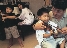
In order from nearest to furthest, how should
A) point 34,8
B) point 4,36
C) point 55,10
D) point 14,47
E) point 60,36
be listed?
point 55,10
point 60,36
point 14,47
point 4,36
point 34,8

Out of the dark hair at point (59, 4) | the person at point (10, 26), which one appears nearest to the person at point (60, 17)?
the dark hair at point (59, 4)

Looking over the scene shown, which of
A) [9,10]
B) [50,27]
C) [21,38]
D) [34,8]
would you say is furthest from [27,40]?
[50,27]

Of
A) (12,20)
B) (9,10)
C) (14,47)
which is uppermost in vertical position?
(9,10)

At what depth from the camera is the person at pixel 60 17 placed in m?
1.37

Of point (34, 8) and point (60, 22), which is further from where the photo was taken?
point (34, 8)

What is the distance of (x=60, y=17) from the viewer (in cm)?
148

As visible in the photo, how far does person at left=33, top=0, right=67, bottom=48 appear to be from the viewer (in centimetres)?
137

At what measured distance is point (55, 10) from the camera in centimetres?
140

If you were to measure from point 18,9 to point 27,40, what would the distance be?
0.73 meters

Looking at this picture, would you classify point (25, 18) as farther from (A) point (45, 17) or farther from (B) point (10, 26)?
(A) point (45, 17)

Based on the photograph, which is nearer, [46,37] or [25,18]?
[46,37]

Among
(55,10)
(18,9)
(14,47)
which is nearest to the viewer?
(55,10)

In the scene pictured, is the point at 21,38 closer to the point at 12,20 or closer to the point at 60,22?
the point at 12,20

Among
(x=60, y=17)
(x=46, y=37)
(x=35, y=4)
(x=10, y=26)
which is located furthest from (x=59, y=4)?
(x=35, y=4)
